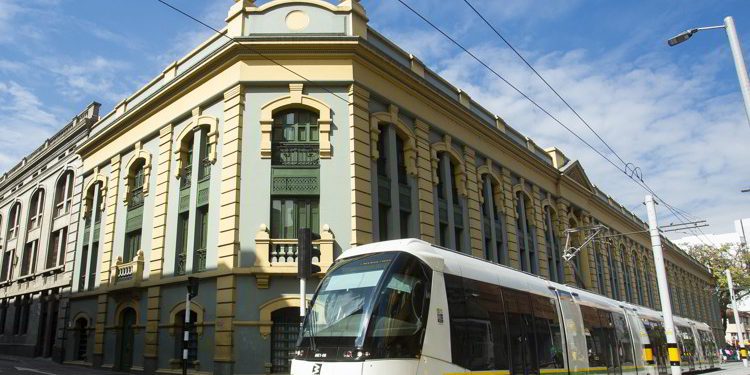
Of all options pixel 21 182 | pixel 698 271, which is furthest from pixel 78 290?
pixel 698 271

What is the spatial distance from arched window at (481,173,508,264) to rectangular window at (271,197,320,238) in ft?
31.3

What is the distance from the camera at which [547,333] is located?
1237 cm

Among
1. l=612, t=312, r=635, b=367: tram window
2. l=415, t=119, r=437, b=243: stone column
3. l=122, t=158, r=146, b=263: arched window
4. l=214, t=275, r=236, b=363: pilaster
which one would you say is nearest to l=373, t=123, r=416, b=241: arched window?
l=415, t=119, r=437, b=243: stone column

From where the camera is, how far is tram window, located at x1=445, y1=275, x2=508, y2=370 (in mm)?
9344

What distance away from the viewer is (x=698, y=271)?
211 feet

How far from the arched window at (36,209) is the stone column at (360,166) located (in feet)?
74.5

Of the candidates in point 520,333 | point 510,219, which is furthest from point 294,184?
point 510,219

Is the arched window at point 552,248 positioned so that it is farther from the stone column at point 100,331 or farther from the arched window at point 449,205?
the stone column at point 100,331

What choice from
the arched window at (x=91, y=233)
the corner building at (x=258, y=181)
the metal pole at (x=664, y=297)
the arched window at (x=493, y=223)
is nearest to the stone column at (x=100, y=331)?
the corner building at (x=258, y=181)

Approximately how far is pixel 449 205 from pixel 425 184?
1924 mm

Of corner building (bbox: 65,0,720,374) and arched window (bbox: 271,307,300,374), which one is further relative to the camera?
corner building (bbox: 65,0,720,374)

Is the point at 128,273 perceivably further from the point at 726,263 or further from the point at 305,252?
the point at 726,263

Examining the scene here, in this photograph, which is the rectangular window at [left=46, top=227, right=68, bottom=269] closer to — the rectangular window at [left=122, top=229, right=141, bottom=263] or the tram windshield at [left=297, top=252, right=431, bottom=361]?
the rectangular window at [left=122, top=229, right=141, bottom=263]

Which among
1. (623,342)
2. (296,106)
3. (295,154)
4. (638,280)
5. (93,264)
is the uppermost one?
(296,106)
